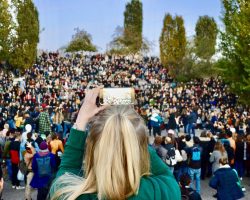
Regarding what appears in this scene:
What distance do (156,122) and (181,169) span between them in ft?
26.1

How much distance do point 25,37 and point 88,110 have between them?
3757 cm

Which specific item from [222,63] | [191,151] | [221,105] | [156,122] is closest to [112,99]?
[191,151]

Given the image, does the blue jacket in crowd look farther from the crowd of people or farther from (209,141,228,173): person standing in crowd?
(209,141,228,173): person standing in crowd

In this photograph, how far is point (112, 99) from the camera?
2139 mm

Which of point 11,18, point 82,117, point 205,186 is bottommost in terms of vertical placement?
point 205,186

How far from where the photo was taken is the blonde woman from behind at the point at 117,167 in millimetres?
1564

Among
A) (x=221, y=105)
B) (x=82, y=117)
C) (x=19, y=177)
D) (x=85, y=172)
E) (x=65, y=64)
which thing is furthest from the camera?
(x=65, y=64)

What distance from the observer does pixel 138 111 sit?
19.4 m

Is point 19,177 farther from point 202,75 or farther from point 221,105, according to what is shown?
point 202,75

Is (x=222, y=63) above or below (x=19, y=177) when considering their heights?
above

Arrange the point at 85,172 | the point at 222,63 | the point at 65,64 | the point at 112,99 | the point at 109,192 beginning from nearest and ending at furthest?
the point at 109,192 < the point at 85,172 < the point at 112,99 < the point at 222,63 < the point at 65,64

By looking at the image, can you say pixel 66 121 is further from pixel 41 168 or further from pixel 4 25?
pixel 4 25

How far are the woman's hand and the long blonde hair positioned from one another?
159mm

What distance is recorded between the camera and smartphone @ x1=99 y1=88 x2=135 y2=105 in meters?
2.06
